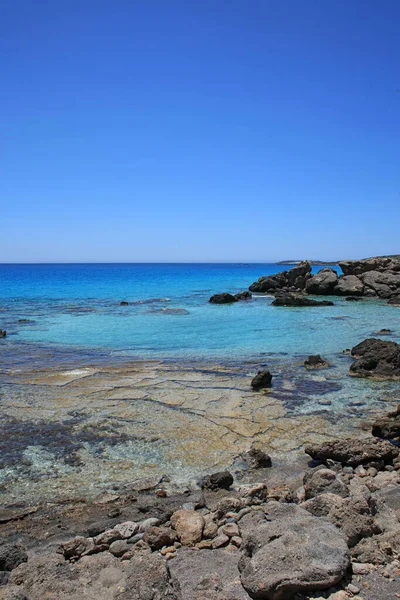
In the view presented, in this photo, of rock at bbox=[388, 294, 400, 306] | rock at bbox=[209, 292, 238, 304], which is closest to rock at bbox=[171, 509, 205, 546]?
rock at bbox=[209, 292, 238, 304]

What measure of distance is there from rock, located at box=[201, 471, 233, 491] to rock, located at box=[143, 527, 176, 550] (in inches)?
65.1

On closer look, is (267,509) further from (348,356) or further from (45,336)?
(45,336)

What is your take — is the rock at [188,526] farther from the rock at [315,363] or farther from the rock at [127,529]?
the rock at [315,363]

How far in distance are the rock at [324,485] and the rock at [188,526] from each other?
167cm

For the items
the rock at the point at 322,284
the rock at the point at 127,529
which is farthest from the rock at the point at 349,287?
the rock at the point at 127,529

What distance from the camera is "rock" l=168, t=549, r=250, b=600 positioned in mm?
4039

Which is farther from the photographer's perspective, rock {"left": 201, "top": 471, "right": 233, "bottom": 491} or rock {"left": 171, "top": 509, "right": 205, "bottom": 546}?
rock {"left": 201, "top": 471, "right": 233, "bottom": 491}

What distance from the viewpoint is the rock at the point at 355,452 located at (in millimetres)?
7707

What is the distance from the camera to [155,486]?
7.20m

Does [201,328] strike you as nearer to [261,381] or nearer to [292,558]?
[261,381]

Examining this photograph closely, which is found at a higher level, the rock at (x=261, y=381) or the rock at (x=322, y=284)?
the rock at (x=322, y=284)

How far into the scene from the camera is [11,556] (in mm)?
5035

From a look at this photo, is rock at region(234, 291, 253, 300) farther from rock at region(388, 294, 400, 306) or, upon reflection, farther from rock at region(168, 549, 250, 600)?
rock at region(168, 549, 250, 600)

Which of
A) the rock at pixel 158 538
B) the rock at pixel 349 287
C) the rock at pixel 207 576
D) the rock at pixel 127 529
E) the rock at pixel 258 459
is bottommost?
the rock at pixel 258 459
